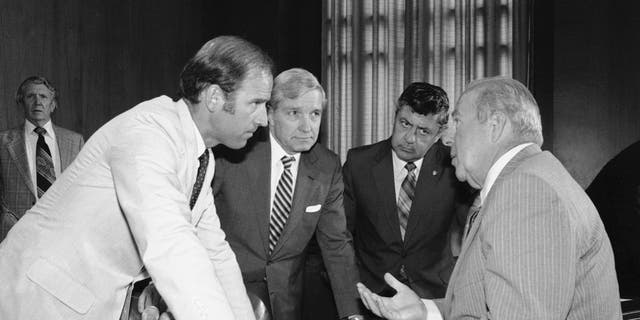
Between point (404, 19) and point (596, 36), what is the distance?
1.87m

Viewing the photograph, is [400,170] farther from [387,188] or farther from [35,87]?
[35,87]

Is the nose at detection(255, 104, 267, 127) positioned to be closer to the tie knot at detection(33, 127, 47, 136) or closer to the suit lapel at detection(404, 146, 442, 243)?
the suit lapel at detection(404, 146, 442, 243)

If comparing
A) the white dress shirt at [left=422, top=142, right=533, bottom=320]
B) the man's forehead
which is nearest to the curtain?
the man's forehead

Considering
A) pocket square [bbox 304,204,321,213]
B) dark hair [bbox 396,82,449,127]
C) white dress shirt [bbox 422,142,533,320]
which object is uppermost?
dark hair [bbox 396,82,449,127]

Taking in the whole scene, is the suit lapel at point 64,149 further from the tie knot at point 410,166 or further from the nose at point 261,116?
the nose at point 261,116

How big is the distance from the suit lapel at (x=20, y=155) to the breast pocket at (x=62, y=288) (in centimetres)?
311

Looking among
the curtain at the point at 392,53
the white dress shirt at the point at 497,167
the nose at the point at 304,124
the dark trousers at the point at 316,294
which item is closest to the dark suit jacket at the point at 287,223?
the nose at the point at 304,124

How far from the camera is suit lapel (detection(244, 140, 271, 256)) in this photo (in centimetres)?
271

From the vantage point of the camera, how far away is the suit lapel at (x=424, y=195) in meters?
3.17

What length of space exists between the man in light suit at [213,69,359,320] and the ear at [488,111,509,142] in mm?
1048

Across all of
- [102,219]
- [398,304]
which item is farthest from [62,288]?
[398,304]

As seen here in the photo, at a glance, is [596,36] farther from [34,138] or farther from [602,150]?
[34,138]

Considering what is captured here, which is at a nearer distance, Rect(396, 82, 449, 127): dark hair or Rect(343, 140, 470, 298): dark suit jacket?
Rect(343, 140, 470, 298): dark suit jacket

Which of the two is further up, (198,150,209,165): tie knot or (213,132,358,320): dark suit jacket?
(198,150,209,165): tie knot
